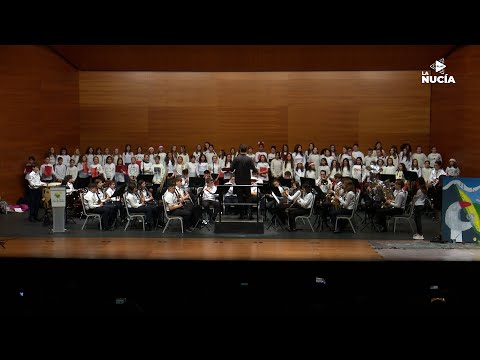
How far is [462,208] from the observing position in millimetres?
11000

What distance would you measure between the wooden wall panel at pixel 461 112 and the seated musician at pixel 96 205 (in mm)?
10563

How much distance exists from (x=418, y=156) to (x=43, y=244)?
12.8 meters

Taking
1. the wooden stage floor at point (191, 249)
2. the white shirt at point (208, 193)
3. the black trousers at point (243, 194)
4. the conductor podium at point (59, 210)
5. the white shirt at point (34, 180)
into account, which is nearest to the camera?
the wooden stage floor at point (191, 249)

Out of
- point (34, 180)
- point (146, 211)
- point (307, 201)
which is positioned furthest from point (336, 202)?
point (34, 180)

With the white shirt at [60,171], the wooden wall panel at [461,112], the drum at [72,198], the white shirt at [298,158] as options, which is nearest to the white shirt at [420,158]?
the wooden wall panel at [461,112]

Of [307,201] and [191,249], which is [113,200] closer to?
[191,249]

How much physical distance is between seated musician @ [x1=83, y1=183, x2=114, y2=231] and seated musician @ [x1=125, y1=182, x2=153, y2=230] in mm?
484

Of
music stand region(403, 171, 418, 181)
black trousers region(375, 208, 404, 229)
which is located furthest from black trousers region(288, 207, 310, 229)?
music stand region(403, 171, 418, 181)

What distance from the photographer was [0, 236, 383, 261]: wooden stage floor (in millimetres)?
9734

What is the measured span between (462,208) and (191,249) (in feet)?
16.6

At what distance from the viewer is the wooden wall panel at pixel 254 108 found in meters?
21.9
